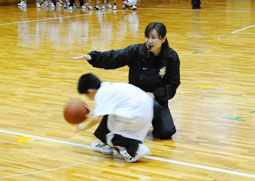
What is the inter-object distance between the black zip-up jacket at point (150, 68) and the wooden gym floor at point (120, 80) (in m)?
0.43

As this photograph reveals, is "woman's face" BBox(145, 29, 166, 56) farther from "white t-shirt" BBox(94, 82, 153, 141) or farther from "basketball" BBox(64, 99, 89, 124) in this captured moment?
"basketball" BBox(64, 99, 89, 124)

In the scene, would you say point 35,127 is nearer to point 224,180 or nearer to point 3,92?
point 3,92

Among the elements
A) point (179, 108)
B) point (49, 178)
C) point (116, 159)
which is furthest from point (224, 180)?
point (179, 108)

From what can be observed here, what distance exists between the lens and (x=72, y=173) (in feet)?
11.4

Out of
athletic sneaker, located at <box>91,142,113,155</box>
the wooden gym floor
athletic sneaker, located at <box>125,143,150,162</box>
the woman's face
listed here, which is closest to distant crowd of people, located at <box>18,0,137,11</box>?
the wooden gym floor

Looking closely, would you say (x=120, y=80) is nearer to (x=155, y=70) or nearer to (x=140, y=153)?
(x=155, y=70)

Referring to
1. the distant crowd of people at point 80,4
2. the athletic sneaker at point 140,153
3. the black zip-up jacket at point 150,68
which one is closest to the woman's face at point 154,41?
the black zip-up jacket at point 150,68

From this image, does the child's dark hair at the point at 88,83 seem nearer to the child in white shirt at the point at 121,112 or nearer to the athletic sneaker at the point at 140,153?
the child in white shirt at the point at 121,112

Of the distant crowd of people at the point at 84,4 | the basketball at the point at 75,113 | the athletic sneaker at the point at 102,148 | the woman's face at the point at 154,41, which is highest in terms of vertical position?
the distant crowd of people at the point at 84,4

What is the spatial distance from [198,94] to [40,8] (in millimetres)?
12125

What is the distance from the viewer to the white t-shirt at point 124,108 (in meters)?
3.45

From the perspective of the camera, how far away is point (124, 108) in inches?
139

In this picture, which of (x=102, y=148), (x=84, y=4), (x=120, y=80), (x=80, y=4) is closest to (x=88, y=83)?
(x=102, y=148)

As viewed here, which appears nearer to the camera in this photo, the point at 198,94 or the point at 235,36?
the point at 198,94
